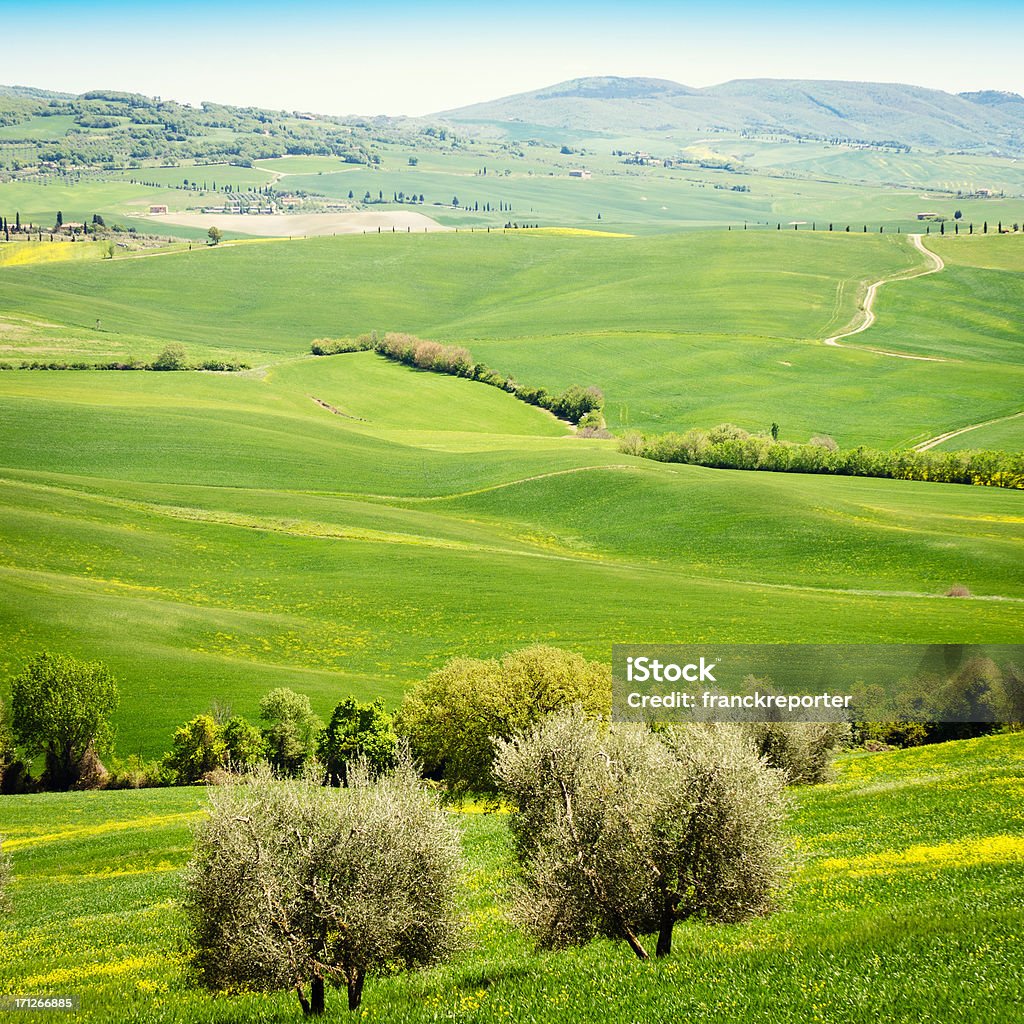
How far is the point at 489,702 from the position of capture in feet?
139

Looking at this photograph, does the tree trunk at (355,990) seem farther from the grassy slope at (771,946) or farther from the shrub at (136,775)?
the shrub at (136,775)

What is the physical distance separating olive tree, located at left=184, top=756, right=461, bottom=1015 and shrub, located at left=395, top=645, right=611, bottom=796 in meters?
21.5

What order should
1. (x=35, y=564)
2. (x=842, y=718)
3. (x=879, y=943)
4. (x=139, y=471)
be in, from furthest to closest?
(x=139, y=471)
(x=35, y=564)
(x=842, y=718)
(x=879, y=943)

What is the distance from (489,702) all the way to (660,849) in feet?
75.7

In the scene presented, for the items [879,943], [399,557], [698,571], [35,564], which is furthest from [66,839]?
[698,571]

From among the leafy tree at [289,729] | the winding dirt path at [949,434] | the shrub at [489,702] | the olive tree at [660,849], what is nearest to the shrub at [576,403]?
the winding dirt path at [949,434]

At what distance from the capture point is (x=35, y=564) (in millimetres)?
77750

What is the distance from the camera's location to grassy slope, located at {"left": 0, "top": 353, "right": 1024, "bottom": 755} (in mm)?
66062

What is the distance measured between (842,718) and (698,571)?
39818 millimetres

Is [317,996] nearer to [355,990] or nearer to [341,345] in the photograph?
[355,990]

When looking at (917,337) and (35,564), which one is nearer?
(35,564)

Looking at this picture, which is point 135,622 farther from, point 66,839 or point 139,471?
point 139,471

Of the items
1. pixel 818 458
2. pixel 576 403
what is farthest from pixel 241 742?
pixel 576 403

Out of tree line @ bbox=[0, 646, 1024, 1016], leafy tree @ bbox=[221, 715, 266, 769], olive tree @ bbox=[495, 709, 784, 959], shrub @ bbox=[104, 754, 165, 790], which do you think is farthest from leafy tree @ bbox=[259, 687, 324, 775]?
olive tree @ bbox=[495, 709, 784, 959]
